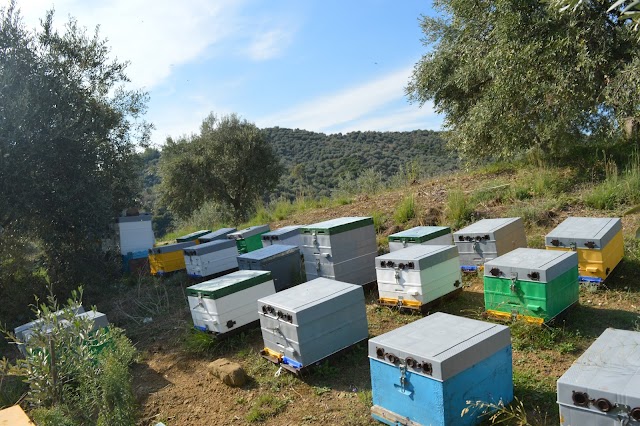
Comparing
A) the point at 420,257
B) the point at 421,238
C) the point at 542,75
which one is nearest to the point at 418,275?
the point at 420,257

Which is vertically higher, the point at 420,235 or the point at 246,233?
the point at 246,233

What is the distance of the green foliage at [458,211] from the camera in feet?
27.0

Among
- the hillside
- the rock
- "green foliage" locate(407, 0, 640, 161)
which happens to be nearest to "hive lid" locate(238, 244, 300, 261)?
the hillside

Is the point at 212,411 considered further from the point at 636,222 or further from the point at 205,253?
the point at 636,222

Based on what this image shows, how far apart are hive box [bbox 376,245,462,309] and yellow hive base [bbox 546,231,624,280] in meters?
1.21

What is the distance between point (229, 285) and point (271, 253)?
1293mm

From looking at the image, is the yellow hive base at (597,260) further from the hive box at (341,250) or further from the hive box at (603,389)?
the hive box at (603,389)

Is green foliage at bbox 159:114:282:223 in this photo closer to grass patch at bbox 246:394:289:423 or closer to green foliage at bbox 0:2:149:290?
green foliage at bbox 0:2:149:290

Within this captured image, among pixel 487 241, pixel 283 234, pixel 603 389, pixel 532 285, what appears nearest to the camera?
pixel 603 389

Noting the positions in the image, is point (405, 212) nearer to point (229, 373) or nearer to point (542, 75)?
point (542, 75)

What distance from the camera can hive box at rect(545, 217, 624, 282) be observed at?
4945mm

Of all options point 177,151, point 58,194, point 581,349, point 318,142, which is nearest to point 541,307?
point 581,349

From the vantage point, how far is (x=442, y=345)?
3.06 m

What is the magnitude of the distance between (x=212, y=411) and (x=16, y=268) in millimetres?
7112
